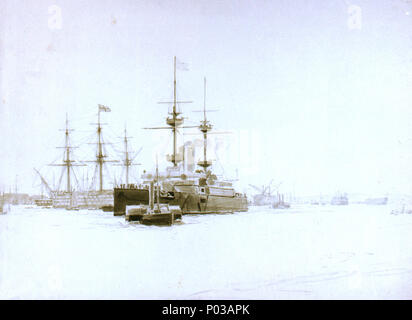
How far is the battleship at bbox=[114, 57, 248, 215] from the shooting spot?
35719mm

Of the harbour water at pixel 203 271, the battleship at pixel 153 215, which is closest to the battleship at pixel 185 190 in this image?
the battleship at pixel 153 215

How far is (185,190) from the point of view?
4012cm

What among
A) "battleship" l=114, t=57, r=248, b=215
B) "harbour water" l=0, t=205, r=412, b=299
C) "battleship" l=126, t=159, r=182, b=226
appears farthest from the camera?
"battleship" l=114, t=57, r=248, b=215

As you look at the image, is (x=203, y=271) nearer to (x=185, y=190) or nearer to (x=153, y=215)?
(x=153, y=215)

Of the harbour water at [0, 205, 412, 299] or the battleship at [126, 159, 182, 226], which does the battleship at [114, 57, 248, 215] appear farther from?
the harbour water at [0, 205, 412, 299]

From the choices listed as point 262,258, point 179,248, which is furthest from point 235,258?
point 179,248

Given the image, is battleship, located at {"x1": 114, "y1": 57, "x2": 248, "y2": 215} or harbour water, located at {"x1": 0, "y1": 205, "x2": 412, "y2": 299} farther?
battleship, located at {"x1": 114, "y1": 57, "x2": 248, "y2": 215}

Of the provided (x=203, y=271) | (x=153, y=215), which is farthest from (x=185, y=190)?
(x=203, y=271)

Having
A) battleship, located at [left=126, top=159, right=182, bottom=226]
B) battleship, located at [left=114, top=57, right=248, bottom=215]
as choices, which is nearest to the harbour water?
battleship, located at [left=126, top=159, right=182, bottom=226]

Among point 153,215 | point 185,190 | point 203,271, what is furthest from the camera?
point 185,190

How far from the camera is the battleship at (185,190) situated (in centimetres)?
3572

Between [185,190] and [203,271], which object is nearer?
[203,271]

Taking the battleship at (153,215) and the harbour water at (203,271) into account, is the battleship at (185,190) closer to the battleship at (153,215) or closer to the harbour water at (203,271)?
the battleship at (153,215)
